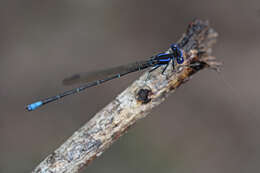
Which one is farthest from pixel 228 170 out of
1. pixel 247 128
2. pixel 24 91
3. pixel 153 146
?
pixel 24 91

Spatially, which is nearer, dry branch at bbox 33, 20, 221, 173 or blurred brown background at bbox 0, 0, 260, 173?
dry branch at bbox 33, 20, 221, 173

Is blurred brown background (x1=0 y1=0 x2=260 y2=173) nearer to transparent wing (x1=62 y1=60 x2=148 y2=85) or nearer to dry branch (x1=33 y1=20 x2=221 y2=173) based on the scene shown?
transparent wing (x1=62 y1=60 x2=148 y2=85)

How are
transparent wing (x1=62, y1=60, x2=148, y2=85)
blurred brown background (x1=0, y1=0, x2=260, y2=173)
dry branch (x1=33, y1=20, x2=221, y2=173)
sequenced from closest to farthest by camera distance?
dry branch (x1=33, y1=20, x2=221, y2=173), transparent wing (x1=62, y1=60, x2=148, y2=85), blurred brown background (x1=0, y1=0, x2=260, y2=173)

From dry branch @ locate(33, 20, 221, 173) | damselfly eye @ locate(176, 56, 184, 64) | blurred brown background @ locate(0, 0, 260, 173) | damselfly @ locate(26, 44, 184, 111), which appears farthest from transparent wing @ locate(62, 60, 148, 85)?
blurred brown background @ locate(0, 0, 260, 173)

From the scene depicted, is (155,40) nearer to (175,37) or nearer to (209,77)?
(175,37)

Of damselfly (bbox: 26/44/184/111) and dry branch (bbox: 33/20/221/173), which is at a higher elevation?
damselfly (bbox: 26/44/184/111)

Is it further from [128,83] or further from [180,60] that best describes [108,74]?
[128,83]

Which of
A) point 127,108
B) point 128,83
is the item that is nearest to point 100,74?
point 127,108
